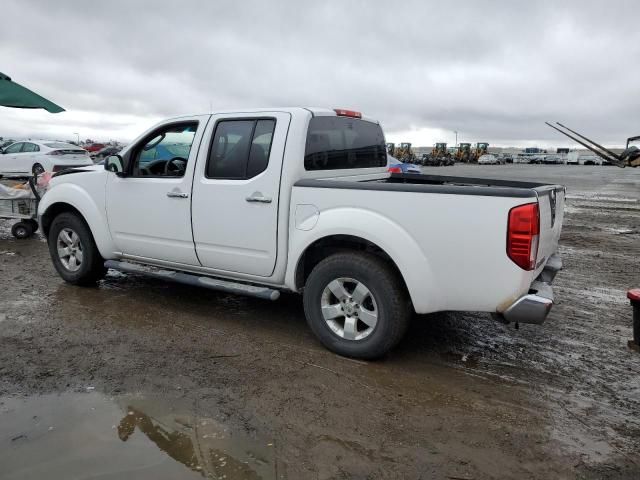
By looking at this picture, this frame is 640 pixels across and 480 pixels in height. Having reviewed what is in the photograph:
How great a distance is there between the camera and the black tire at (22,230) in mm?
8719

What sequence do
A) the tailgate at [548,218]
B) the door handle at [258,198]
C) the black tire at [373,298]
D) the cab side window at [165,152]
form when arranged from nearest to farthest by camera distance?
the tailgate at [548,218] → the black tire at [373,298] → the door handle at [258,198] → the cab side window at [165,152]

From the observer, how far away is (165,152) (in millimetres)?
5148

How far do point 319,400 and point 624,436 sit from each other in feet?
6.00

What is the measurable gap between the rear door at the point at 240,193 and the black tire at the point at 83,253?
1.60 meters

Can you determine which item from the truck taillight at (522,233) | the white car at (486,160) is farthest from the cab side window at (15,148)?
the white car at (486,160)

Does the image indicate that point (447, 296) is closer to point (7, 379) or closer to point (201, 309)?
point (201, 309)

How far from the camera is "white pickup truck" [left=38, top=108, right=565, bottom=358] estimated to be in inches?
134

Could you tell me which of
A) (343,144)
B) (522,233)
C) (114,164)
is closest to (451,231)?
(522,233)

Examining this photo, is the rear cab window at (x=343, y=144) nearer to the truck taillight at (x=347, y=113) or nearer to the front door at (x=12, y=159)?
the truck taillight at (x=347, y=113)

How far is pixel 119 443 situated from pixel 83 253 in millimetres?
3246

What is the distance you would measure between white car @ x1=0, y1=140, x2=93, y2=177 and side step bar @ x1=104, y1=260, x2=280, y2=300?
47.7 ft

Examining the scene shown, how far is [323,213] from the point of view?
3.95 meters

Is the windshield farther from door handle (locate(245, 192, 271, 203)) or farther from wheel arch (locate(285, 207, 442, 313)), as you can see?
wheel arch (locate(285, 207, 442, 313))

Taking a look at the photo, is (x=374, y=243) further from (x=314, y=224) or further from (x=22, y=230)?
(x=22, y=230)
